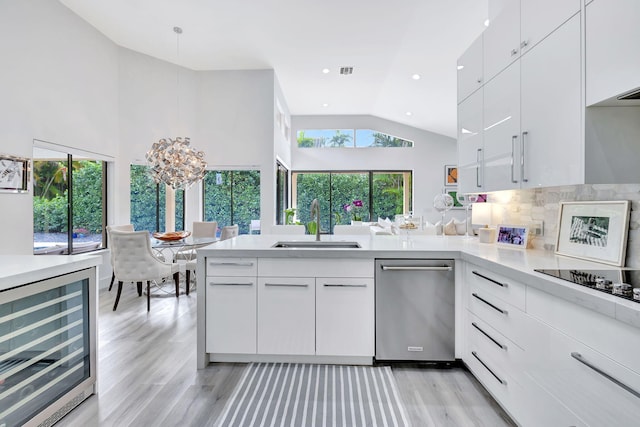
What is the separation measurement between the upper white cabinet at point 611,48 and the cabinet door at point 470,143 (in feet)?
3.24

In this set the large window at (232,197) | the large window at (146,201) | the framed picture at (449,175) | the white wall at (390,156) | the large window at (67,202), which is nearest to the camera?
the large window at (67,202)

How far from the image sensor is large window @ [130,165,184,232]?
5.69 metres

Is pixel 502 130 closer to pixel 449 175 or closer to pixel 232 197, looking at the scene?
pixel 232 197

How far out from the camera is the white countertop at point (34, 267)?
145cm

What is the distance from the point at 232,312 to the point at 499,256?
1791mm

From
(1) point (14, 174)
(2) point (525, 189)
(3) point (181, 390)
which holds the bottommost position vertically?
(3) point (181, 390)

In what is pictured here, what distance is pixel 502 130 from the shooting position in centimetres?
206

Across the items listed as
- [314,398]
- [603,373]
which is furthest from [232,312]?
[603,373]

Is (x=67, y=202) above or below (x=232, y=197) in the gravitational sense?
below

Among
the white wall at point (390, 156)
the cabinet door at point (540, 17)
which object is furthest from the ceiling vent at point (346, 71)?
the cabinet door at point (540, 17)

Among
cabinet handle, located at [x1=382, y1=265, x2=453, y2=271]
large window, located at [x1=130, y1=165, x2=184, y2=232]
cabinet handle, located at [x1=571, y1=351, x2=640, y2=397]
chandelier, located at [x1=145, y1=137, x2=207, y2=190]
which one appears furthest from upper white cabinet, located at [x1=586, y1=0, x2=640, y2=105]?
large window, located at [x1=130, y1=165, x2=184, y2=232]

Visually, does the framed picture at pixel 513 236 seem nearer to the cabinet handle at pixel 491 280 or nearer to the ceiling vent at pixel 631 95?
the cabinet handle at pixel 491 280

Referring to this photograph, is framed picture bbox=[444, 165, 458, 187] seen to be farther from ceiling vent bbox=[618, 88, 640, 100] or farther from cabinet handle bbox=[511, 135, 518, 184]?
ceiling vent bbox=[618, 88, 640, 100]

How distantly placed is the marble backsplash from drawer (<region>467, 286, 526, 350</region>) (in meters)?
0.56
